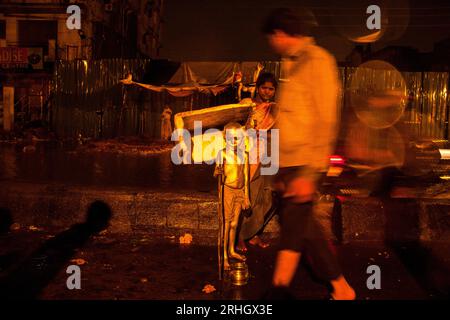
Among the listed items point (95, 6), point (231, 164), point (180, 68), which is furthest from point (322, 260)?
point (95, 6)

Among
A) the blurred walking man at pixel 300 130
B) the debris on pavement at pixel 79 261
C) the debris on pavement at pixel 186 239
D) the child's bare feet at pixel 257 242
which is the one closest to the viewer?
the blurred walking man at pixel 300 130

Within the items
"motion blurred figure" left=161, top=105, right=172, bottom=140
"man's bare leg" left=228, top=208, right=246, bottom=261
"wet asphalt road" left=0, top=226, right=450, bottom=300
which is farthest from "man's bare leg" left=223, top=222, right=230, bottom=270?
"motion blurred figure" left=161, top=105, right=172, bottom=140

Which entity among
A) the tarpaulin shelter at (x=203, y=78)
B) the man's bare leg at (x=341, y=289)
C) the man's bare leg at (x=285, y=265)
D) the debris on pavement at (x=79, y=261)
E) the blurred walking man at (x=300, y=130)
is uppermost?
the tarpaulin shelter at (x=203, y=78)

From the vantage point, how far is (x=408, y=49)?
3309 centimetres

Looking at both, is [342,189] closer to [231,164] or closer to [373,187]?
[373,187]

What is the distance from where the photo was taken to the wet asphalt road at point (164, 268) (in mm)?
3774

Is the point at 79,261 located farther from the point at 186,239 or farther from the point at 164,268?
the point at 186,239

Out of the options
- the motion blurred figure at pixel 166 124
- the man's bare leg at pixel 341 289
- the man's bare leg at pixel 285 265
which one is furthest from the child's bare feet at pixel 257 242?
the motion blurred figure at pixel 166 124

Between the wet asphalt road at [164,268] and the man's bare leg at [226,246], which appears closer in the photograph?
the wet asphalt road at [164,268]

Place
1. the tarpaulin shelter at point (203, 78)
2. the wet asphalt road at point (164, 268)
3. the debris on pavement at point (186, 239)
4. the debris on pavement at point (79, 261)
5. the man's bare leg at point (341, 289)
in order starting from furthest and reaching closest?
the tarpaulin shelter at point (203, 78), the debris on pavement at point (186, 239), the debris on pavement at point (79, 261), the wet asphalt road at point (164, 268), the man's bare leg at point (341, 289)

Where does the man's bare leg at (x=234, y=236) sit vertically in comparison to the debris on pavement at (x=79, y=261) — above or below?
A: above

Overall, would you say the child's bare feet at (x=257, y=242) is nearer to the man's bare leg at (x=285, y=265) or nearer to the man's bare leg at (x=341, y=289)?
the man's bare leg at (x=341, y=289)

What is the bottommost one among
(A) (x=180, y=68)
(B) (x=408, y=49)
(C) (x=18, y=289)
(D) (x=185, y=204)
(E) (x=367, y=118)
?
(C) (x=18, y=289)

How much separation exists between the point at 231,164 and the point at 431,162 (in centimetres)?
321
